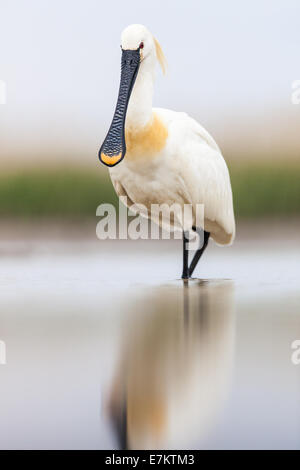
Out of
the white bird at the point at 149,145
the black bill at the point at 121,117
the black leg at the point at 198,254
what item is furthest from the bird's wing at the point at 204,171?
the black bill at the point at 121,117

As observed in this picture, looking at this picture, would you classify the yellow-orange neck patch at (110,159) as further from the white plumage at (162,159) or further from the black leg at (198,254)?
the black leg at (198,254)

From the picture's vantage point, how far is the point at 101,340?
5.59 metres

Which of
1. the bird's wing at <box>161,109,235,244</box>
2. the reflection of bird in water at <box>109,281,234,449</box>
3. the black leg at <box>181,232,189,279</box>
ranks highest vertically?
the bird's wing at <box>161,109,235,244</box>

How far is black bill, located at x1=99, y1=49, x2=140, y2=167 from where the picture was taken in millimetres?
7023

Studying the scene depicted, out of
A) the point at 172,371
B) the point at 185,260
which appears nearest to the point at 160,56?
the point at 185,260

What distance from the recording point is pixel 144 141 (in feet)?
23.2

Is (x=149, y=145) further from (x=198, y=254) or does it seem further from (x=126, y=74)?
(x=198, y=254)

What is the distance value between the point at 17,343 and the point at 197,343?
97 cm

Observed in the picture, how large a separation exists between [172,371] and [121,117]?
9.21ft

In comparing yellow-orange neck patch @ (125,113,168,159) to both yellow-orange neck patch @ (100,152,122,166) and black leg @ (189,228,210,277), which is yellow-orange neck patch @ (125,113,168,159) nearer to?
yellow-orange neck patch @ (100,152,122,166)

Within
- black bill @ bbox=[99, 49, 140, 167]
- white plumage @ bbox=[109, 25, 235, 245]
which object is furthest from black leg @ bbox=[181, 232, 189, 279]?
black bill @ bbox=[99, 49, 140, 167]

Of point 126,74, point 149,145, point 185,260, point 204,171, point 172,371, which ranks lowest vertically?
point 172,371

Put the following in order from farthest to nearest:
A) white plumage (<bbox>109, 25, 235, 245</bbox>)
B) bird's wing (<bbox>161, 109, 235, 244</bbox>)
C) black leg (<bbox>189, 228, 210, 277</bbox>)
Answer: black leg (<bbox>189, 228, 210, 277</bbox>), bird's wing (<bbox>161, 109, 235, 244</bbox>), white plumage (<bbox>109, 25, 235, 245</bbox>)

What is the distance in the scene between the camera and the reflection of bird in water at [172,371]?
12.6 feet
